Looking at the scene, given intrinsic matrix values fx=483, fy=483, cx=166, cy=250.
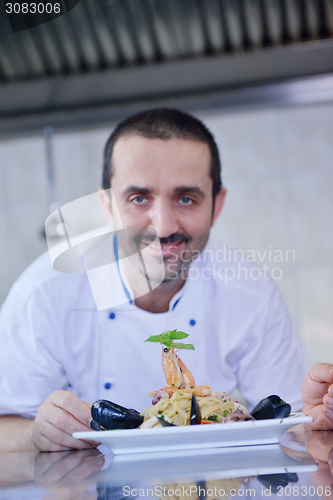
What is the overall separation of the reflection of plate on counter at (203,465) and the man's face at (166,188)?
0.79m

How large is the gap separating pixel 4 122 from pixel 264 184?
4.41 feet

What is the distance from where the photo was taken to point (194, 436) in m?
0.63

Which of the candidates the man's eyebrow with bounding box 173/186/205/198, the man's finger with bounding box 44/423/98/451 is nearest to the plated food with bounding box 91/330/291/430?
the man's finger with bounding box 44/423/98/451

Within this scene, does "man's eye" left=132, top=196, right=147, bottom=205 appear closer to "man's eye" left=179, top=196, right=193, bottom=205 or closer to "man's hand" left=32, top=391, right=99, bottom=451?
"man's eye" left=179, top=196, right=193, bottom=205

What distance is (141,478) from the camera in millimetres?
522

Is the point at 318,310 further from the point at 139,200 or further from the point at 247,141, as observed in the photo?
the point at 139,200

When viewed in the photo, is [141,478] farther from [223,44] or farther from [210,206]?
[223,44]

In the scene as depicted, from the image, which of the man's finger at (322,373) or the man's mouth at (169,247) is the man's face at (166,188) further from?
the man's finger at (322,373)

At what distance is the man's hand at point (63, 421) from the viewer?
79 centimetres

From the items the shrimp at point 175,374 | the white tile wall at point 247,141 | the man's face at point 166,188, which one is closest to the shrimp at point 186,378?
the shrimp at point 175,374

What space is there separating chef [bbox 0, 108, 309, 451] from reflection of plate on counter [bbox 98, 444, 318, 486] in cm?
54

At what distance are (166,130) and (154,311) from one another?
21.7 inches

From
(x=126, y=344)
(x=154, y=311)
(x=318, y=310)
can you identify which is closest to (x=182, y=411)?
(x=126, y=344)

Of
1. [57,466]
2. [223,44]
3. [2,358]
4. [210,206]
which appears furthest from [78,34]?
[57,466]
